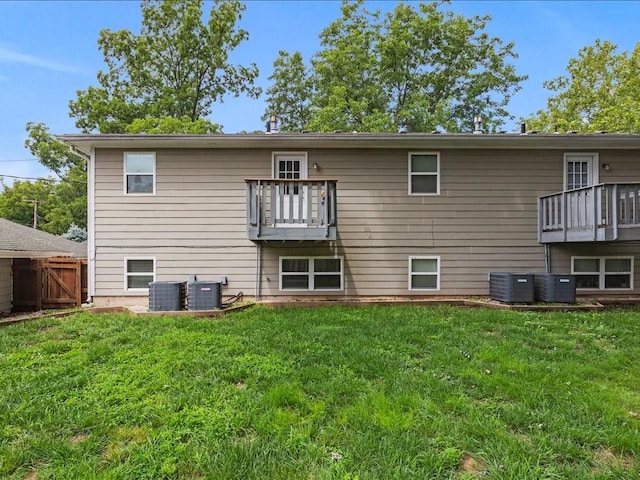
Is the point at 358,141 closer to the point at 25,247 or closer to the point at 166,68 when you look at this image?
the point at 25,247

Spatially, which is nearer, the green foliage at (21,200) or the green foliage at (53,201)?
the green foliage at (53,201)

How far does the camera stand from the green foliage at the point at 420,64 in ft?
61.9

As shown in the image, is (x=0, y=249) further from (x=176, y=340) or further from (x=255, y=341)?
(x=255, y=341)

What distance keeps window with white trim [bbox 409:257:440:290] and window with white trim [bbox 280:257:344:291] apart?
1758 mm

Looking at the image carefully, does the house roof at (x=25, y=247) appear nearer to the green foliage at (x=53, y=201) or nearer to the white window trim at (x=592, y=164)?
the white window trim at (x=592, y=164)

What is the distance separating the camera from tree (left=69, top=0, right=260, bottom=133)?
20.1 m

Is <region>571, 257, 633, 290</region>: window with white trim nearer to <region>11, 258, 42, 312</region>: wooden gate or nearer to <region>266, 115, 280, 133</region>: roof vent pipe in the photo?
<region>266, 115, 280, 133</region>: roof vent pipe

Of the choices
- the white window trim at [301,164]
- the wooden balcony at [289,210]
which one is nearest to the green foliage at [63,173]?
the white window trim at [301,164]

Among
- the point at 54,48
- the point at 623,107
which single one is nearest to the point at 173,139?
the point at 54,48

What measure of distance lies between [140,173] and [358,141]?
525cm

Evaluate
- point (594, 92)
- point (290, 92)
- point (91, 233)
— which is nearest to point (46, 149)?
point (290, 92)

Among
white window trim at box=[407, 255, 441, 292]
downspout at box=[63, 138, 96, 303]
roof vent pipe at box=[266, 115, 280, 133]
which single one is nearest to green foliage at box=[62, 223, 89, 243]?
downspout at box=[63, 138, 96, 303]

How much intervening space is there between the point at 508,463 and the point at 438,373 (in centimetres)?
144

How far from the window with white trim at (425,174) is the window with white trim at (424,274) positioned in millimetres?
1684
